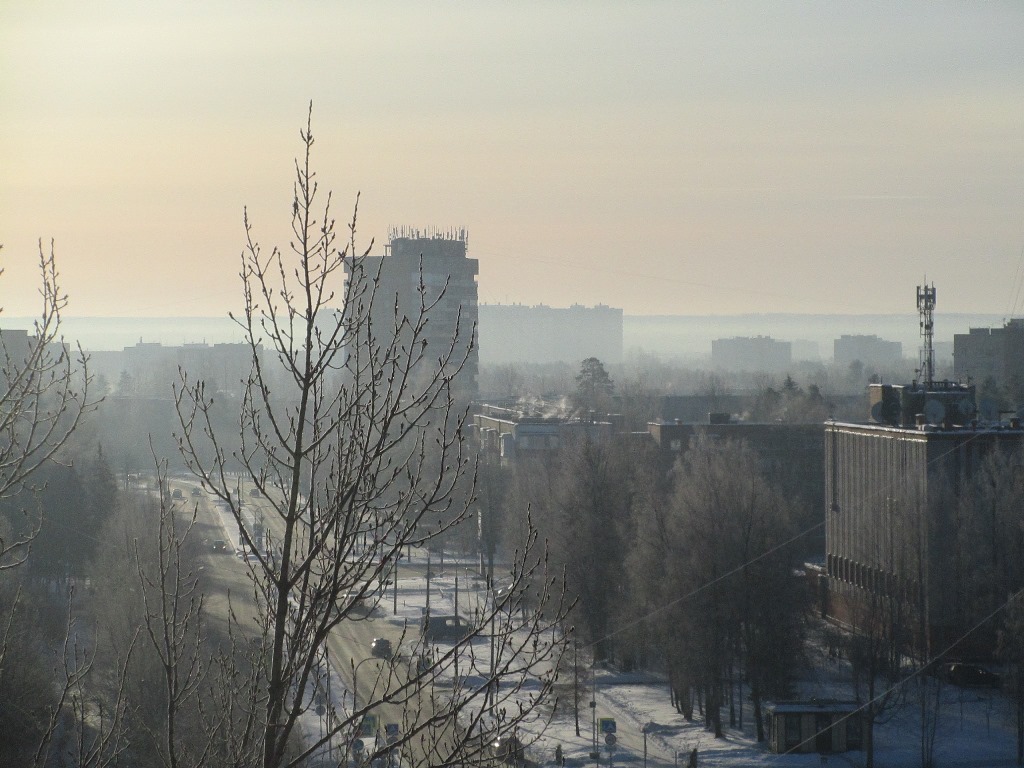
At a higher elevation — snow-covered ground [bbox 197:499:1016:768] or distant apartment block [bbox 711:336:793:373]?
distant apartment block [bbox 711:336:793:373]

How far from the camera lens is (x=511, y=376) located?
307ft

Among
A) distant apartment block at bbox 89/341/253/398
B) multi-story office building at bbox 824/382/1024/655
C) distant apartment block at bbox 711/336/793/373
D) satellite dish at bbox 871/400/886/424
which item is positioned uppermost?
distant apartment block at bbox 711/336/793/373

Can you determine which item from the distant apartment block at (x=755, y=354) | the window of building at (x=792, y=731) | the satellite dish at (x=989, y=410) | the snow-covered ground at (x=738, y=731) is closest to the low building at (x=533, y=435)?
the satellite dish at (x=989, y=410)

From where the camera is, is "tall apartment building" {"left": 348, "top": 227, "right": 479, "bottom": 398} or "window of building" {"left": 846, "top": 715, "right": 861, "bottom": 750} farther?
"tall apartment building" {"left": 348, "top": 227, "right": 479, "bottom": 398}

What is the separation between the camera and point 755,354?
166500 mm

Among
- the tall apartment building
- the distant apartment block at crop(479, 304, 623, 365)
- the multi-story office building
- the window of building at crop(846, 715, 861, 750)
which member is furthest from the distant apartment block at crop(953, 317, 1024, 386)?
the distant apartment block at crop(479, 304, 623, 365)

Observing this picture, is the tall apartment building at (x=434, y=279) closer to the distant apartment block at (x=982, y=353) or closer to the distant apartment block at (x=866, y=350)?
the distant apartment block at (x=982, y=353)

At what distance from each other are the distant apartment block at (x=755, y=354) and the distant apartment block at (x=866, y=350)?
7.86 meters

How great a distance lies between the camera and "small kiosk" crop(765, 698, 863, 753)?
1346 centimetres

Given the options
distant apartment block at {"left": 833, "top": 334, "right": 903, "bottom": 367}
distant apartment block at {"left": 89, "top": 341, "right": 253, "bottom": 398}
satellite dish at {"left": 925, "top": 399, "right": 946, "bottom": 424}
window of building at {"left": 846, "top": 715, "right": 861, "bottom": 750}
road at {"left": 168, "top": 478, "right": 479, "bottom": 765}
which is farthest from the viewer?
distant apartment block at {"left": 833, "top": 334, "right": 903, "bottom": 367}

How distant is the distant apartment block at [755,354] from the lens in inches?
6452

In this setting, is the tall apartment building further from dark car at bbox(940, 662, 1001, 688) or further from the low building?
dark car at bbox(940, 662, 1001, 688)

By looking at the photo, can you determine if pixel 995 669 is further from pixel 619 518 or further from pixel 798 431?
pixel 798 431

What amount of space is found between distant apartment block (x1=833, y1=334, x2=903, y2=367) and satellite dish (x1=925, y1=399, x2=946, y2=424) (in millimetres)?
136489
